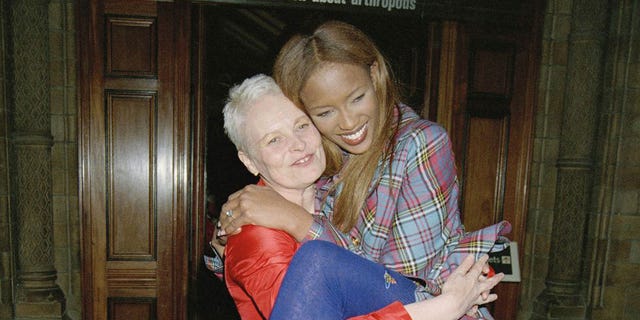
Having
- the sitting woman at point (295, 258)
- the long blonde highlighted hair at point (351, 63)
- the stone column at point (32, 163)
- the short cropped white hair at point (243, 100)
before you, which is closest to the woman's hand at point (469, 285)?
the sitting woman at point (295, 258)

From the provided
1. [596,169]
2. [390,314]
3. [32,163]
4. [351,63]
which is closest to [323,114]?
[351,63]

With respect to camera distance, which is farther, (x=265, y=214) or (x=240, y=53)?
(x=240, y=53)

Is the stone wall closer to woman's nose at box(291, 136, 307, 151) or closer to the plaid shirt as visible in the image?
the plaid shirt

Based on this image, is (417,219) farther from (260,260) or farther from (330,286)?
(260,260)

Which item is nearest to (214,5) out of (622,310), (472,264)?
(472,264)

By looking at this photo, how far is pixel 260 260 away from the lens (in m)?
1.23

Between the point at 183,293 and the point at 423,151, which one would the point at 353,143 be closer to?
the point at 423,151

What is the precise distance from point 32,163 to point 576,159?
4.67 m

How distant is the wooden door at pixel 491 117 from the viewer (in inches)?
154

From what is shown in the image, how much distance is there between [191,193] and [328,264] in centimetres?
287

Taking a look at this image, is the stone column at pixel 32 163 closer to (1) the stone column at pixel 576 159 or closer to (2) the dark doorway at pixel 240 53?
(2) the dark doorway at pixel 240 53

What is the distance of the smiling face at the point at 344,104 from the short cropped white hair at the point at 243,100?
137mm

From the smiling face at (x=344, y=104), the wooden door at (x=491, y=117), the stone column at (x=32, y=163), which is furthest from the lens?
the wooden door at (x=491, y=117)

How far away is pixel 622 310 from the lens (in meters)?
3.97
